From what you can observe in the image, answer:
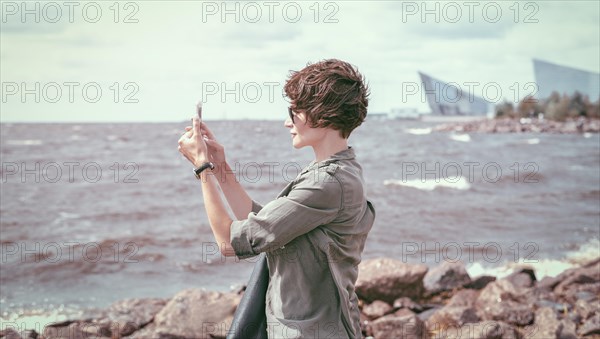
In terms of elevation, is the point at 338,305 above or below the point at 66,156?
above

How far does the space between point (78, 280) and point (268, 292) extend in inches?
287

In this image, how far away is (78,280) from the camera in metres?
8.42

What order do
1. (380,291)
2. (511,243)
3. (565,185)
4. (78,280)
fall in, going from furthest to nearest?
(565,185) → (511,243) → (78,280) → (380,291)

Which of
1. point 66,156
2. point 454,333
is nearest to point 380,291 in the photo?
point 454,333

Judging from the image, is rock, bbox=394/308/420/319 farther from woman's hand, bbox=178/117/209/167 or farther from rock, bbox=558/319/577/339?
woman's hand, bbox=178/117/209/167

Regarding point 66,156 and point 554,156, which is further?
point 66,156

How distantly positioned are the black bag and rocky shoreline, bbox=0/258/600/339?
9.91 feet

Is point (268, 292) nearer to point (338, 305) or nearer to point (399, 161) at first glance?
point (338, 305)

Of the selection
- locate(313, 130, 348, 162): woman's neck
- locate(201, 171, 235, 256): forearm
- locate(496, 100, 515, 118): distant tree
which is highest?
locate(313, 130, 348, 162): woman's neck

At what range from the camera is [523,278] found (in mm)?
6980

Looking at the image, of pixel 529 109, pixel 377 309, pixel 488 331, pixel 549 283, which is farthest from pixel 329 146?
pixel 529 109

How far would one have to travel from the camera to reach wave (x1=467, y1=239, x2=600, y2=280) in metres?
8.30

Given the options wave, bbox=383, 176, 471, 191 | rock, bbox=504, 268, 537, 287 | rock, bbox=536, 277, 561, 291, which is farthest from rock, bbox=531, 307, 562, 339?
wave, bbox=383, 176, 471, 191

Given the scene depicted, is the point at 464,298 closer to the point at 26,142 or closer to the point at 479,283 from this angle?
the point at 479,283
